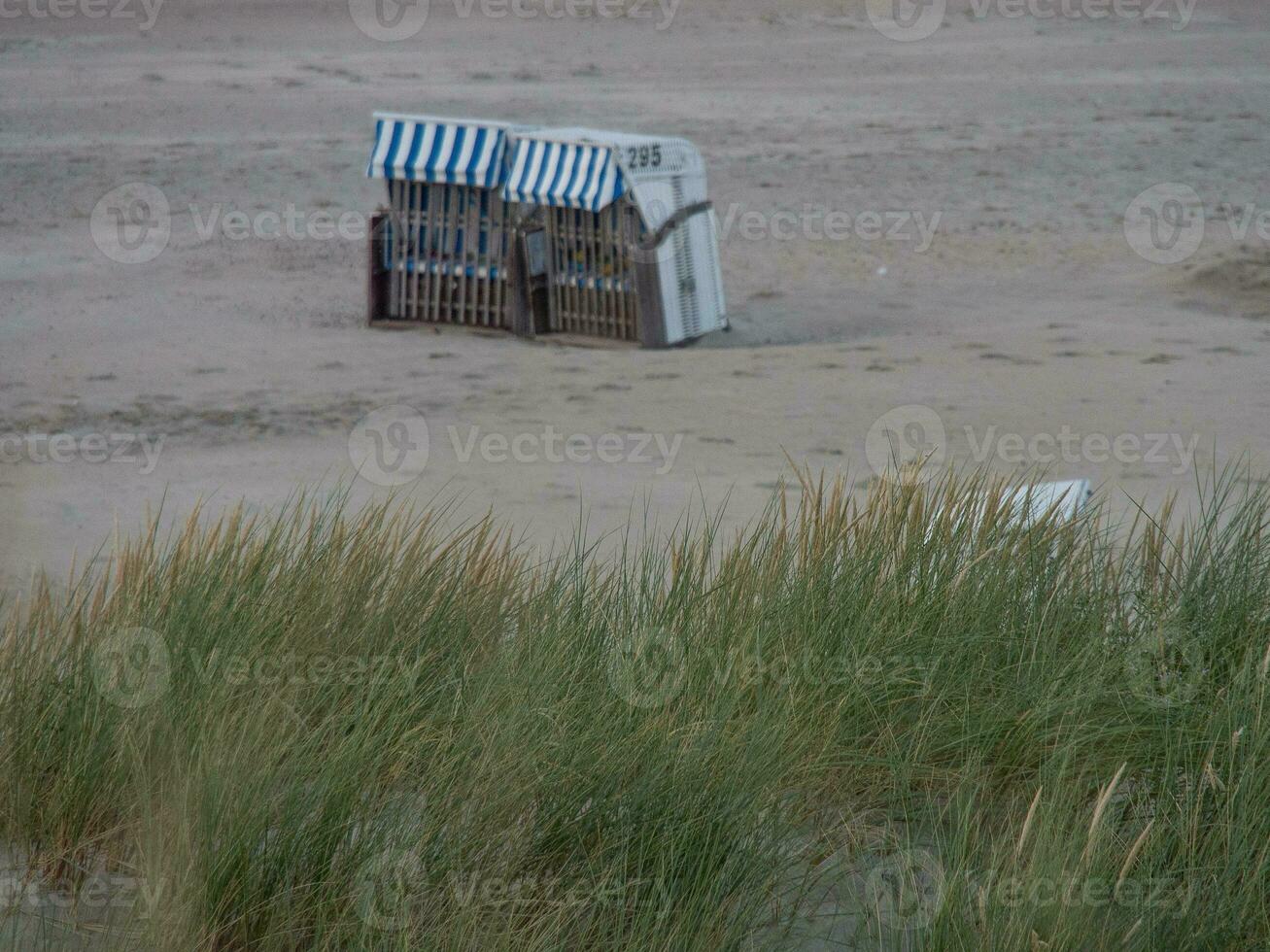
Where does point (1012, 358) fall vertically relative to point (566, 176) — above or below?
below

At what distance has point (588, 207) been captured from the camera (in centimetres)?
1020

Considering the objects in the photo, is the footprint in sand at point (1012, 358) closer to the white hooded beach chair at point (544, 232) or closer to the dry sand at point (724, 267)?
the dry sand at point (724, 267)

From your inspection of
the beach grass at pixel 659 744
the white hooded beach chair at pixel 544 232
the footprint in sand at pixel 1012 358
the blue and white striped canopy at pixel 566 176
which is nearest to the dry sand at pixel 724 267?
the footprint in sand at pixel 1012 358

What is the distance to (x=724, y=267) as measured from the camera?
13.5 meters

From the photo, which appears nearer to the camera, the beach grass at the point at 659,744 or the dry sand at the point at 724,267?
the beach grass at the point at 659,744

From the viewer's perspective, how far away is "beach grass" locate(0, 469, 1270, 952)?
8.46 ft

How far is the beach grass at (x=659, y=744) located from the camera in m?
2.58

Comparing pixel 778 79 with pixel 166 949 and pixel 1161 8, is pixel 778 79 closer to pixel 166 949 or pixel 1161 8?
pixel 1161 8

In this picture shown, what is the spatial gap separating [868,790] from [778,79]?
805 inches

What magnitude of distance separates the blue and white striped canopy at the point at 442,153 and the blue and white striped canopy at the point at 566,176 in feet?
0.83

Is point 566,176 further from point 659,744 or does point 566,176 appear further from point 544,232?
point 659,744

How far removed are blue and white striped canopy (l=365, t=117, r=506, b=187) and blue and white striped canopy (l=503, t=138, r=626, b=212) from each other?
25cm

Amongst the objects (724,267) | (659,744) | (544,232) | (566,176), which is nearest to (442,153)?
(544,232)

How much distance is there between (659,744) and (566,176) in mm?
7880
